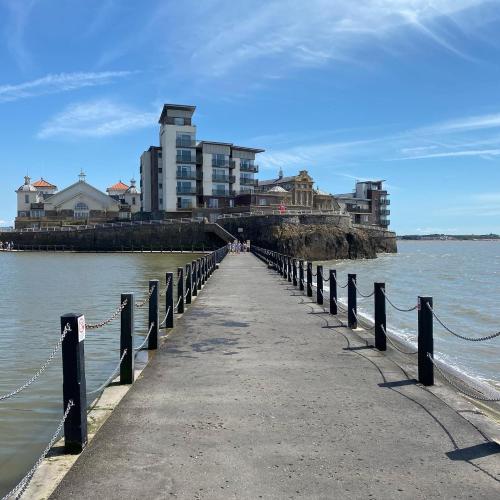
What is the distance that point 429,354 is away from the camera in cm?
708

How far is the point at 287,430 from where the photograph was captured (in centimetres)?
532

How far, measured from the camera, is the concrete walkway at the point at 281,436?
413cm

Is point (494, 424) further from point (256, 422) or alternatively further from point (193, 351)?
point (193, 351)

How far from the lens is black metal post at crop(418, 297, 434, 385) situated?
279 inches

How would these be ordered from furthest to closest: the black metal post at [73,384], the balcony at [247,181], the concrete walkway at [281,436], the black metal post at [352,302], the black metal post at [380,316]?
Answer: the balcony at [247,181] < the black metal post at [352,302] < the black metal post at [380,316] < the black metal post at [73,384] < the concrete walkway at [281,436]

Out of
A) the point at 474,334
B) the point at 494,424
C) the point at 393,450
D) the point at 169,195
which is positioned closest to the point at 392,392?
the point at 494,424

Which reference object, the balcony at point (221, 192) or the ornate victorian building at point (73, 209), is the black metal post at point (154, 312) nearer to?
the balcony at point (221, 192)

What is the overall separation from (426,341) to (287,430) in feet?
9.03

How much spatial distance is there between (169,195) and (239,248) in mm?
31080

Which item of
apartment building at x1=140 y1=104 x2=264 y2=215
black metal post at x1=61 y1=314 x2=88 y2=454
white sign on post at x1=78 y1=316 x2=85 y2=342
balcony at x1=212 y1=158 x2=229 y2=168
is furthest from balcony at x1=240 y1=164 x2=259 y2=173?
black metal post at x1=61 y1=314 x2=88 y2=454

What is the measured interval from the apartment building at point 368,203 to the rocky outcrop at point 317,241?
4526 centimetres

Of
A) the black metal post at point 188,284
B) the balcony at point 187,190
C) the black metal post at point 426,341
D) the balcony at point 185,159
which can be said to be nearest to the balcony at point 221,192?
the balcony at point 187,190

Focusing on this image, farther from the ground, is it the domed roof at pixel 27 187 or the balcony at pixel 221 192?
the domed roof at pixel 27 187

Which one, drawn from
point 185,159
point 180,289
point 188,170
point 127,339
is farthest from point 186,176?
point 127,339
